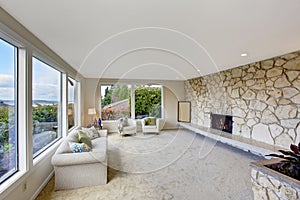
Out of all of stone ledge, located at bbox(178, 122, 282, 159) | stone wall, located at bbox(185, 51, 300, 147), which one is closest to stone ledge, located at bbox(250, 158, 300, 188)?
stone ledge, located at bbox(178, 122, 282, 159)

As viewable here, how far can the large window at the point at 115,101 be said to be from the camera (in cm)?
763

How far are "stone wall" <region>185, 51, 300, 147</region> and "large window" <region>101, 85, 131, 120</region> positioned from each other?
365cm

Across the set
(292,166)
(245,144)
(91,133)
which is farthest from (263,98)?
(91,133)

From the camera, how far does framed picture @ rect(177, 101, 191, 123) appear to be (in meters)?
8.03

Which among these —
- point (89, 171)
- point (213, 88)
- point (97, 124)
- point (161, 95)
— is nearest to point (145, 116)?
point (161, 95)

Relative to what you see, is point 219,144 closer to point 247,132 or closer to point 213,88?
point 247,132

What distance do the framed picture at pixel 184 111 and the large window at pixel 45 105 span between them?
546cm

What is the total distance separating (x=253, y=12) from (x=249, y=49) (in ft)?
5.25

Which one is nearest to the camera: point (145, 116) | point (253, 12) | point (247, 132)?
point (253, 12)

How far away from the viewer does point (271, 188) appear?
1.97m

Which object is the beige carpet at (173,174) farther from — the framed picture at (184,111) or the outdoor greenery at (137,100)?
the framed picture at (184,111)

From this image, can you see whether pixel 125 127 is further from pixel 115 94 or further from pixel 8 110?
pixel 8 110

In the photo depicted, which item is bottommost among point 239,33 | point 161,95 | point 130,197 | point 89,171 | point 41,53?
point 130,197

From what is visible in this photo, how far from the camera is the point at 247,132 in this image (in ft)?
15.8
